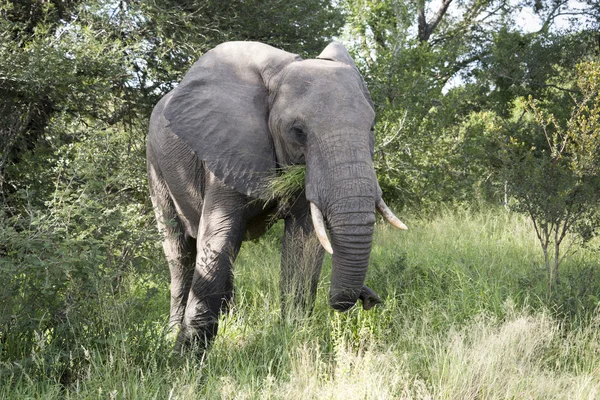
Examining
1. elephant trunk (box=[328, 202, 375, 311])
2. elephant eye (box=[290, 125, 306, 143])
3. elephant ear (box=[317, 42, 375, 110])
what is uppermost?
elephant ear (box=[317, 42, 375, 110])

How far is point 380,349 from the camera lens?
4.48 metres

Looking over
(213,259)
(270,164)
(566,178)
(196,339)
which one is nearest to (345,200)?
(270,164)

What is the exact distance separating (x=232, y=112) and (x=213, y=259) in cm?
96

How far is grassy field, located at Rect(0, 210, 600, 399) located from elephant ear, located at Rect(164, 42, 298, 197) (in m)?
0.70

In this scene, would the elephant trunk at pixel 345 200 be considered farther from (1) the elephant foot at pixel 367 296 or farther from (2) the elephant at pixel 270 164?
(1) the elephant foot at pixel 367 296

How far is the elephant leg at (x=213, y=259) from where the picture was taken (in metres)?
4.24

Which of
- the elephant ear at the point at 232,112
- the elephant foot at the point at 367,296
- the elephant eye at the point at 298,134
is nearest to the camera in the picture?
the elephant eye at the point at 298,134

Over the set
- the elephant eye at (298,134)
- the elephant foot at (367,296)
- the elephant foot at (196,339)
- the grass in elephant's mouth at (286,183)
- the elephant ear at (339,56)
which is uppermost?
the elephant ear at (339,56)

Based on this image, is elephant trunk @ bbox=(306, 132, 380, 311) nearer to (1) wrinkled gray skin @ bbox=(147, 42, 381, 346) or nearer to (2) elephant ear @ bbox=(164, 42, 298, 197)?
(1) wrinkled gray skin @ bbox=(147, 42, 381, 346)

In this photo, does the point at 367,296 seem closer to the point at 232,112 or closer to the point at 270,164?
the point at 270,164

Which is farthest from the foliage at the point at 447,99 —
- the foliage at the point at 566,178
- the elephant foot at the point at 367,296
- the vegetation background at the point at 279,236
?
the elephant foot at the point at 367,296

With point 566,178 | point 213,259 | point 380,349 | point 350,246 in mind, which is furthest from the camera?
point 566,178

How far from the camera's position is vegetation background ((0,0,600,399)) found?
3660 mm

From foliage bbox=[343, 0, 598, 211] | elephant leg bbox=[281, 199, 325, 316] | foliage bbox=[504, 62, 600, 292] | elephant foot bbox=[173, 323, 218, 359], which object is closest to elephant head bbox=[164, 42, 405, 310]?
elephant leg bbox=[281, 199, 325, 316]
